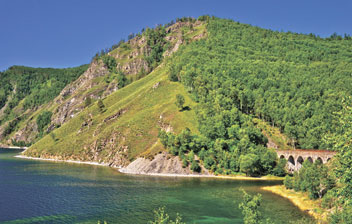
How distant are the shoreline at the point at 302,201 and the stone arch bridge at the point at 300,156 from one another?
22.2m

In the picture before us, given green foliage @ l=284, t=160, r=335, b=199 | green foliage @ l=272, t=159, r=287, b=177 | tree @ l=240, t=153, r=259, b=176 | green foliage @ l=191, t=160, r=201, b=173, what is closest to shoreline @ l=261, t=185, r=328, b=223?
green foliage @ l=284, t=160, r=335, b=199

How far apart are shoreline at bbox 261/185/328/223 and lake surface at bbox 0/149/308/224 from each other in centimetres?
269

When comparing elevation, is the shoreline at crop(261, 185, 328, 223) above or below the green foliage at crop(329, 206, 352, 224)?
below

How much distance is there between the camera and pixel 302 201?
92500 millimetres

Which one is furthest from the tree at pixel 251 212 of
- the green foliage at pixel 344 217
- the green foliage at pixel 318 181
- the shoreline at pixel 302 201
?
the green foliage at pixel 318 181

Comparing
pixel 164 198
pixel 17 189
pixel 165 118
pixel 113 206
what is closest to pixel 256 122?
pixel 165 118

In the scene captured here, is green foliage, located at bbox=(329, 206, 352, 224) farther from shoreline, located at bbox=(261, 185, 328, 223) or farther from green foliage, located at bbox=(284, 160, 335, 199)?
green foliage, located at bbox=(284, 160, 335, 199)

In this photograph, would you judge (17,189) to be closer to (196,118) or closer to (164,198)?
(164,198)

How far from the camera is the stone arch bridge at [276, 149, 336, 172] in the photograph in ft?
398

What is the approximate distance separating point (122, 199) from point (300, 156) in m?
81.5

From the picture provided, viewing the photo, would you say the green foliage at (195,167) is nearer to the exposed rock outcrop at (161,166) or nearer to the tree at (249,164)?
the exposed rock outcrop at (161,166)

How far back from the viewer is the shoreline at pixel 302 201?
79.1m

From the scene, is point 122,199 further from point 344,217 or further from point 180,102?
point 180,102

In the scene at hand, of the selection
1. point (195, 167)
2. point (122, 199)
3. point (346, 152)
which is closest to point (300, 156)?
point (195, 167)
